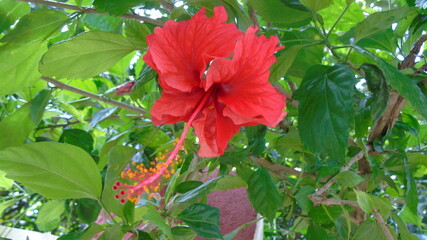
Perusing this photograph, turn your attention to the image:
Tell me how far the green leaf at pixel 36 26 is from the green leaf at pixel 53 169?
6.0 inches

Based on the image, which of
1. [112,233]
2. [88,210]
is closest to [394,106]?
[112,233]

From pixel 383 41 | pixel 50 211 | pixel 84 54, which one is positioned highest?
pixel 84 54

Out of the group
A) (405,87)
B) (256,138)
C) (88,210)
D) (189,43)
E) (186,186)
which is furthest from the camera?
(88,210)

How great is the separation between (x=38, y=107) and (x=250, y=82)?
1.70 ft

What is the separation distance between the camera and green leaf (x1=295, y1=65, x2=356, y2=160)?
1.70 ft

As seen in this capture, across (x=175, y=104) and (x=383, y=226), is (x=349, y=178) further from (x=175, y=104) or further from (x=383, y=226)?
(x=175, y=104)

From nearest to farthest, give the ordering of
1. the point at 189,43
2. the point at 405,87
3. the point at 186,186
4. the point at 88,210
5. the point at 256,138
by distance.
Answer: the point at 189,43 < the point at 405,87 < the point at 186,186 < the point at 256,138 < the point at 88,210

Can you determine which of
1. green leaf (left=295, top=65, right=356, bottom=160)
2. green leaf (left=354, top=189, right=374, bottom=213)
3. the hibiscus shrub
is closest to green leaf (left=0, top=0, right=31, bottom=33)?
the hibiscus shrub

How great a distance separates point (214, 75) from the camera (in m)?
0.40

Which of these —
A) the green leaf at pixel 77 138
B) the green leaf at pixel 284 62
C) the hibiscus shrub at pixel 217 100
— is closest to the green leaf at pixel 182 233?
the hibiscus shrub at pixel 217 100

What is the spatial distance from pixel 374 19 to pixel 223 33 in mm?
290

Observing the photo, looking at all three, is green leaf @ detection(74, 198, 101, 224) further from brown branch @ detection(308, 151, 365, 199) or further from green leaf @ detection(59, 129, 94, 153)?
brown branch @ detection(308, 151, 365, 199)

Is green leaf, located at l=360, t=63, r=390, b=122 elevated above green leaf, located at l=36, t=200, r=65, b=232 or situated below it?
above

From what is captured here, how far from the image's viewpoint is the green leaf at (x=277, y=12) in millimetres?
562
